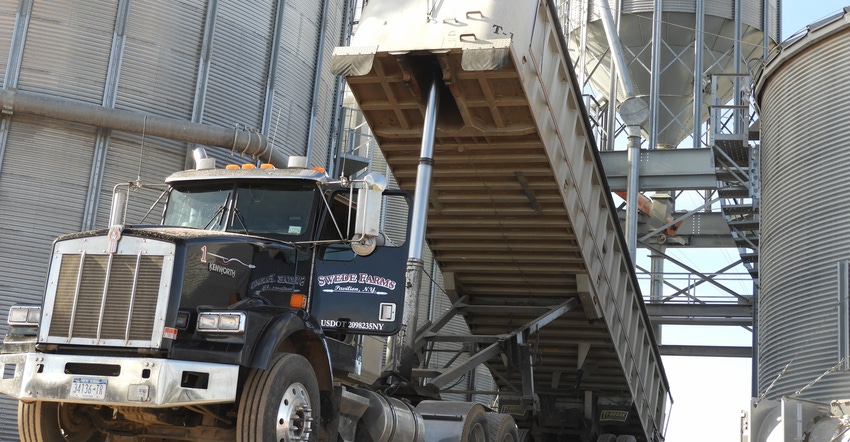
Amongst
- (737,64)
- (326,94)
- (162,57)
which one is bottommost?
(162,57)

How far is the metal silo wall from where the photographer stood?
14.6m

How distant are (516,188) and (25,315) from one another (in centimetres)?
617

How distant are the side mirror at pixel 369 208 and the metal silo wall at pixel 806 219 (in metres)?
9.02

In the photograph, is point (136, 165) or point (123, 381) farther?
point (136, 165)

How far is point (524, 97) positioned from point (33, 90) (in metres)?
7.78

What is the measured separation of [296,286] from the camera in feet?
26.4

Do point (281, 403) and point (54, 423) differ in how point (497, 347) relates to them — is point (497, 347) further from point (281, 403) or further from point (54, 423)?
point (54, 423)

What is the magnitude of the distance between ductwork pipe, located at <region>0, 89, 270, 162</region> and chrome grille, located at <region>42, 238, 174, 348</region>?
271 inches

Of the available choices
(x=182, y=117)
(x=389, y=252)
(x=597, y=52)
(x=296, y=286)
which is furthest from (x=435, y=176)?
(x=597, y=52)

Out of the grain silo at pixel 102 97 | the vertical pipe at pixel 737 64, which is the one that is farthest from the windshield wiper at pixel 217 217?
the vertical pipe at pixel 737 64

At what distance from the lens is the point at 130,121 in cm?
1462

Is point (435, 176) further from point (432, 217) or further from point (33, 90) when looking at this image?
point (33, 90)

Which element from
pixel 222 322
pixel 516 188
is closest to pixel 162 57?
pixel 516 188

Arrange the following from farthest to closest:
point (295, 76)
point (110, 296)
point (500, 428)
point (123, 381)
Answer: point (295, 76) → point (500, 428) → point (110, 296) → point (123, 381)
